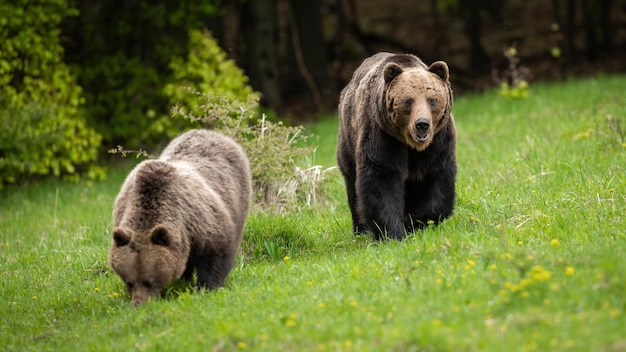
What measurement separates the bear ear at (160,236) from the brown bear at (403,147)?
2283 millimetres

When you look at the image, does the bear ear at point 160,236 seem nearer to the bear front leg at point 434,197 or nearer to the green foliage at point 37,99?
the bear front leg at point 434,197

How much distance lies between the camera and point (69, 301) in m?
8.34

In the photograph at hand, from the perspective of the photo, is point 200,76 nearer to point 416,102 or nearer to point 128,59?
point 128,59

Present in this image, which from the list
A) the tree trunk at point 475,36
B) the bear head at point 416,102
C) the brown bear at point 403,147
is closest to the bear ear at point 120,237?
the brown bear at point 403,147

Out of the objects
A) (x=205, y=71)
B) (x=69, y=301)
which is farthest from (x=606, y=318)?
(x=205, y=71)

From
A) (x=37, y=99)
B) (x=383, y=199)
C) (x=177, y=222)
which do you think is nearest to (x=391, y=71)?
(x=383, y=199)

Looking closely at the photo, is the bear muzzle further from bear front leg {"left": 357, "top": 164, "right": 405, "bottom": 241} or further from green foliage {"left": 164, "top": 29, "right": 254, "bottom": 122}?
green foliage {"left": 164, "top": 29, "right": 254, "bottom": 122}

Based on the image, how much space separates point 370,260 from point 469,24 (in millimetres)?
16300

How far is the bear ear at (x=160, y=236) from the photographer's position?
721 centimetres

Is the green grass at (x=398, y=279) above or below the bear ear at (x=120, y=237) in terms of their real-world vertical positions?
below

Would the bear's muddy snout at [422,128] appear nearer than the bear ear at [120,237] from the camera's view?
No

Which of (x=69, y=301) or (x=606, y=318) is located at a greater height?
(x=606, y=318)

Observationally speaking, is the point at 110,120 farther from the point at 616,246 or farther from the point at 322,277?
the point at 616,246

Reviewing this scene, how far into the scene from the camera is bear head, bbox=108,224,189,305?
23.8ft
